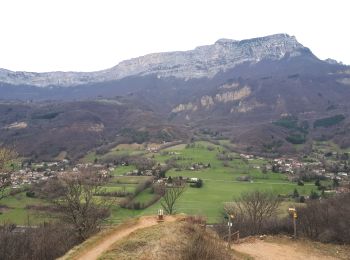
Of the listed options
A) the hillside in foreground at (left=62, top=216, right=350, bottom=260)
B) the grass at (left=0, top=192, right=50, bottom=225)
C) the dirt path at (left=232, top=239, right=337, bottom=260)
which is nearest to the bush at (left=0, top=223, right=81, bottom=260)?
the hillside in foreground at (left=62, top=216, right=350, bottom=260)

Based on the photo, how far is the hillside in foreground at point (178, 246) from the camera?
67.6 ft

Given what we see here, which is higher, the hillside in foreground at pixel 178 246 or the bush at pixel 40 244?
the hillside in foreground at pixel 178 246

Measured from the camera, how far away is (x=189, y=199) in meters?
81.2

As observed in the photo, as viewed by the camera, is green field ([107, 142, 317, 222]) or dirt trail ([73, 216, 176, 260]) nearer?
dirt trail ([73, 216, 176, 260])

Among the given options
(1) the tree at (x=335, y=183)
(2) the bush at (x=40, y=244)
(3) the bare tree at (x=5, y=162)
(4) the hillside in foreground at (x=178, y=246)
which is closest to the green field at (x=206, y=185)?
(1) the tree at (x=335, y=183)

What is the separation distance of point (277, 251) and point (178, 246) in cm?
1037

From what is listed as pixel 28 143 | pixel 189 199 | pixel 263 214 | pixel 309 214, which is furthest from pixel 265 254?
pixel 28 143

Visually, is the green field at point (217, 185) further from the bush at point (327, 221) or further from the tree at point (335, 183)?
the bush at point (327, 221)

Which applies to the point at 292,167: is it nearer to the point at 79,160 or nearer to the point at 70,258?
the point at 79,160

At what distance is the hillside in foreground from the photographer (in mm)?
20594

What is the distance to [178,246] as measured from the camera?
2136cm

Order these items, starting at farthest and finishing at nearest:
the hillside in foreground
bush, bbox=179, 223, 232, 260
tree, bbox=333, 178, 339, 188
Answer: tree, bbox=333, 178, 339, 188
the hillside in foreground
bush, bbox=179, 223, 232, 260

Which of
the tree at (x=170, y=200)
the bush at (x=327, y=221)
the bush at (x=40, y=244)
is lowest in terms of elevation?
the tree at (x=170, y=200)

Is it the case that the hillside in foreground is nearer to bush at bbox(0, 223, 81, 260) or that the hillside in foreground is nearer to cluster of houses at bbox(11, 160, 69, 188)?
bush at bbox(0, 223, 81, 260)
